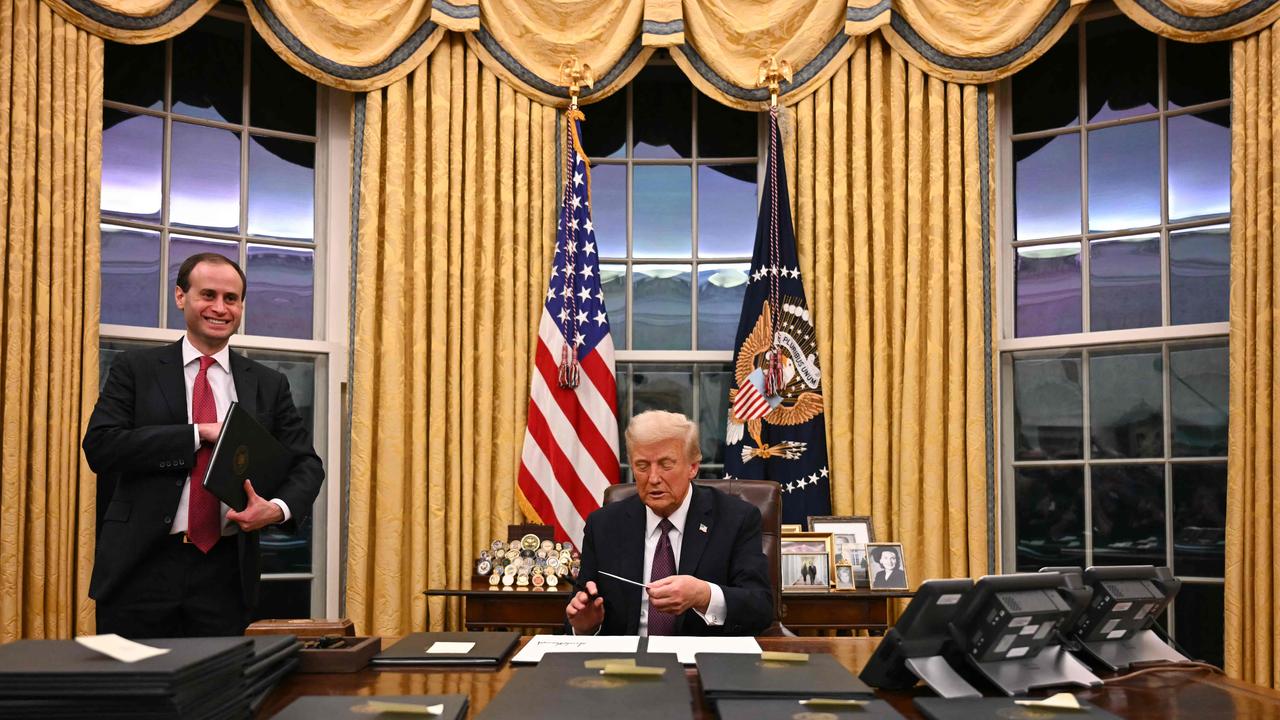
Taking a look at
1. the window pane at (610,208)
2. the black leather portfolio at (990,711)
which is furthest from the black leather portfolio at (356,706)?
the window pane at (610,208)

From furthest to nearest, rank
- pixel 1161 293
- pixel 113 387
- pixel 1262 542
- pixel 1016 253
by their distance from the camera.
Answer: pixel 1016 253 → pixel 1161 293 → pixel 1262 542 → pixel 113 387

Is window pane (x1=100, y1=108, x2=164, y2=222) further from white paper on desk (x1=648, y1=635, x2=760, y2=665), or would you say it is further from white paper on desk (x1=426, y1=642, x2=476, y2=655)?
white paper on desk (x1=648, y1=635, x2=760, y2=665)

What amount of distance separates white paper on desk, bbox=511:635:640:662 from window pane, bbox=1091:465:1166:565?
269 centimetres

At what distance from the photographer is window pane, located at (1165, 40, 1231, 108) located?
162 inches

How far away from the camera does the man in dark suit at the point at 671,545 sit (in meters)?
2.50

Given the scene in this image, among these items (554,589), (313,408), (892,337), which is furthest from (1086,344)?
(313,408)

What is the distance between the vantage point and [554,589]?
12.4 feet

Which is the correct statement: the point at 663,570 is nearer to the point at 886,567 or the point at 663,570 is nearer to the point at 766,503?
the point at 766,503

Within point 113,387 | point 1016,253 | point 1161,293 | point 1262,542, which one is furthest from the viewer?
point 1016,253

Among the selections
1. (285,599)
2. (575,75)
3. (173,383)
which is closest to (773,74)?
(575,75)

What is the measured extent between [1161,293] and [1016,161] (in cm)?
77

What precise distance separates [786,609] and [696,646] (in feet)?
6.17

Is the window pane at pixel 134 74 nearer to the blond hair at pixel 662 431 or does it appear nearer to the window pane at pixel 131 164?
the window pane at pixel 131 164

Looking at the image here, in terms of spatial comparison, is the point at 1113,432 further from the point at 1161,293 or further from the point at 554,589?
the point at 554,589
